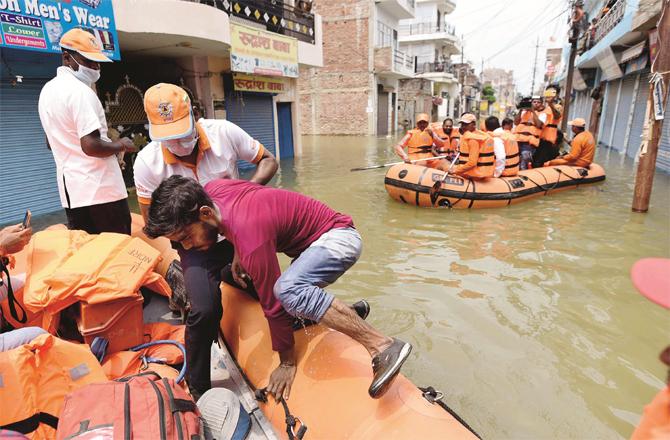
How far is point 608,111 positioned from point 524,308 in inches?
690

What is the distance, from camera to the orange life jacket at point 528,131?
30.9 feet

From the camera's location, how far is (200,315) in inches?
86.8

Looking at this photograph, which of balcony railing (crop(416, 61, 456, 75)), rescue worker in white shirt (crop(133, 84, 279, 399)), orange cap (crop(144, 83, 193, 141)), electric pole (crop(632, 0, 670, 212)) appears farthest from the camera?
balcony railing (crop(416, 61, 456, 75))

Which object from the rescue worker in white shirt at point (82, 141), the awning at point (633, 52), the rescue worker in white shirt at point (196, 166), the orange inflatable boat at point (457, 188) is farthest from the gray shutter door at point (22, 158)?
the awning at point (633, 52)

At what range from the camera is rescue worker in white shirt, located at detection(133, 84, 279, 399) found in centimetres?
225

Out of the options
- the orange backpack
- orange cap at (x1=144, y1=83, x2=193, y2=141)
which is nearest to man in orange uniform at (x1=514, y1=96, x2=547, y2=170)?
orange cap at (x1=144, y1=83, x2=193, y2=141)

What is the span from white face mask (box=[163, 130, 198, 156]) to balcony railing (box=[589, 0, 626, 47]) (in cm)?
1457

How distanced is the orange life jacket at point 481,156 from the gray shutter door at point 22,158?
24.4 feet

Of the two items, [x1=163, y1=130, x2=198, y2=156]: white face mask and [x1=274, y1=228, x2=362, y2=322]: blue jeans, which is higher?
[x1=163, y1=130, x2=198, y2=156]: white face mask

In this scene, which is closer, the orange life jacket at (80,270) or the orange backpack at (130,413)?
the orange backpack at (130,413)

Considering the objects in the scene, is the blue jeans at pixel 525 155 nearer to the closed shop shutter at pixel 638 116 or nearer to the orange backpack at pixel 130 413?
the closed shop shutter at pixel 638 116

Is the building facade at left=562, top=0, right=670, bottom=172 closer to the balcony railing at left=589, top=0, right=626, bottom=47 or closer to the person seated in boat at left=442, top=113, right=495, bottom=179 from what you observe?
the balcony railing at left=589, top=0, right=626, bottom=47

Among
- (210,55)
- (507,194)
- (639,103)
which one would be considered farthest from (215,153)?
(639,103)

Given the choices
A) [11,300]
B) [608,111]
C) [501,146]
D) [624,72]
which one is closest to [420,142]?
[501,146]
